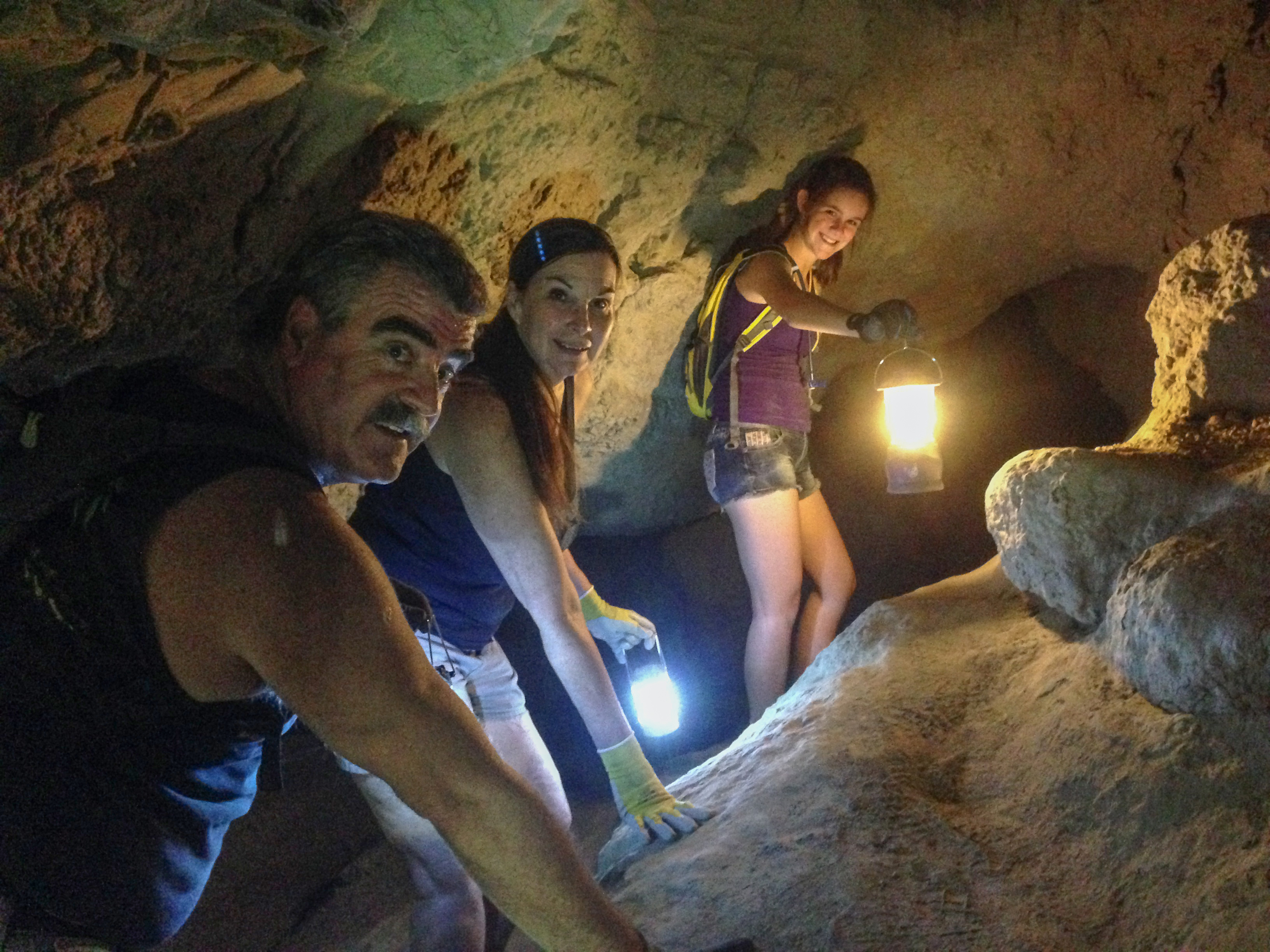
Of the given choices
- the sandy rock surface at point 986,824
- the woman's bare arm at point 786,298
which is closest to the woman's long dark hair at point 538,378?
the woman's bare arm at point 786,298

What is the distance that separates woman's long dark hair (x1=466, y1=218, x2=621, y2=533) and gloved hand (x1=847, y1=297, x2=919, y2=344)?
2.82 feet

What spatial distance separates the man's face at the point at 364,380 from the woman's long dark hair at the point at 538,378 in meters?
0.61

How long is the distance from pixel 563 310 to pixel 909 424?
52.4 inches

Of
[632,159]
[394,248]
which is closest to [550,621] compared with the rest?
[394,248]

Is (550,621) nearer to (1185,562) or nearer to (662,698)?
(662,698)

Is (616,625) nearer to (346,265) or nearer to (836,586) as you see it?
(836,586)

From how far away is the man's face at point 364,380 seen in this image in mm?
1471

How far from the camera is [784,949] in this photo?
1517mm

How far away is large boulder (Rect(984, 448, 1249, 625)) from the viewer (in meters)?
1.82

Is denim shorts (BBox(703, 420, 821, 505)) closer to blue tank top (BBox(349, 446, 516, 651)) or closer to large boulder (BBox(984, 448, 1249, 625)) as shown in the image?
large boulder (BBox(984, 448, 1249, 625))

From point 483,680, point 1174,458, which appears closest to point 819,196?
point 1174,458

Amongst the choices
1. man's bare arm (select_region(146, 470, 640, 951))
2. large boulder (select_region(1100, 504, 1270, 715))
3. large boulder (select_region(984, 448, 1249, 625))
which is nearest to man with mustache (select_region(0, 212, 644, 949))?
man's bare arm (select_region(146, 470, 640, 951))

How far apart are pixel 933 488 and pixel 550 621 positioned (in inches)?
61.3

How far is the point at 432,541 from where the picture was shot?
86.5 inches
